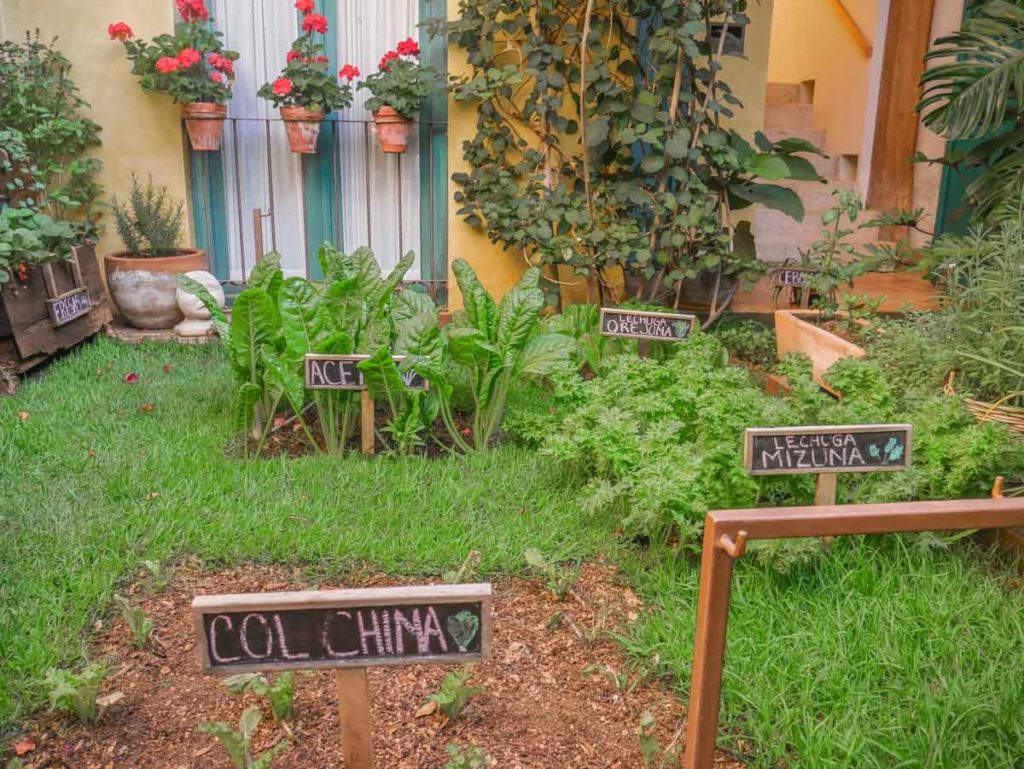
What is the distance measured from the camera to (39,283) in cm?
420

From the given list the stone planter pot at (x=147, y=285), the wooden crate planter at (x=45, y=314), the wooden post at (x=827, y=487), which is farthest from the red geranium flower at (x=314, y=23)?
the wooden post at (x=827, y=487)

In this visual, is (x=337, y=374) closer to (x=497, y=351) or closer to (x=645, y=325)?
(x=497, y=351)

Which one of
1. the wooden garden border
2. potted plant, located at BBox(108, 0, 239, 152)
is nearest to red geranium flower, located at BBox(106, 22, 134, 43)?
potted plant, located at BBox(108, 0, 239, 152)

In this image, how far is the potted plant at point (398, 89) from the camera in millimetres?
4738

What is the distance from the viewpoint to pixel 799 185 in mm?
6777

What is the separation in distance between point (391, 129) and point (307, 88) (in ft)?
1.54

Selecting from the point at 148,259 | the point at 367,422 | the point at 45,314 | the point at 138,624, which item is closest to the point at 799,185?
the point at 148,259

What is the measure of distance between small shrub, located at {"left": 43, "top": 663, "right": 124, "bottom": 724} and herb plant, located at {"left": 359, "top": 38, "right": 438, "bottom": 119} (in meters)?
3.48

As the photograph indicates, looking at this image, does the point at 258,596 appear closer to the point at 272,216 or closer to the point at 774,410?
the point at 774,410

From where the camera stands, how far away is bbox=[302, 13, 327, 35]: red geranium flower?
15.3 feet

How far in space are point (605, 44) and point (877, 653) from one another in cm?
353

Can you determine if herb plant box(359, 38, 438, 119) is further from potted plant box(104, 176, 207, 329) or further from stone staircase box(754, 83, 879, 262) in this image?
stone staircase box(754, 83, 879, 262)

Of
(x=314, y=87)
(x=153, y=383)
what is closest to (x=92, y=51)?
(x=314, y=87)

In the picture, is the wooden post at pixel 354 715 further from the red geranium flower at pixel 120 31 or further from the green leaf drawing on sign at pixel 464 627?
the red geranium flower at pixel 120 31
